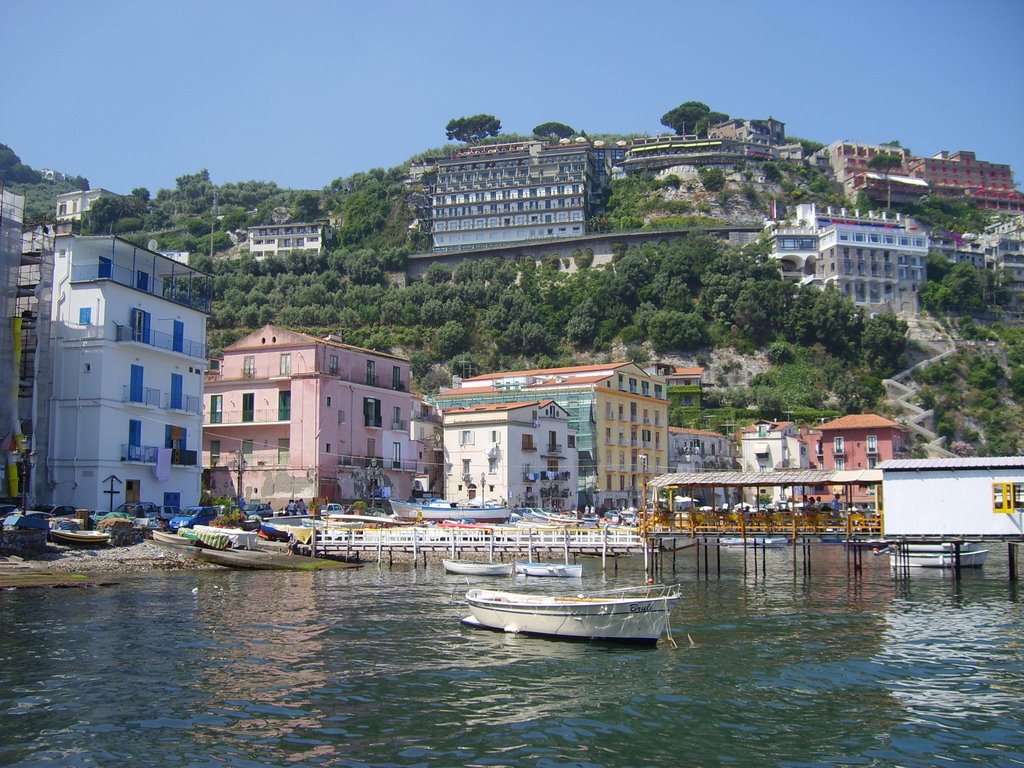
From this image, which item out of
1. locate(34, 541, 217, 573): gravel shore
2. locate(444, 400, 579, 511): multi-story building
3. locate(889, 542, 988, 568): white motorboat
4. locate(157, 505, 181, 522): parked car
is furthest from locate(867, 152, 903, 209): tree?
locate(34, 541, 217, 573): gravel shore

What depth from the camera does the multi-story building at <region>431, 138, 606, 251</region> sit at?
15350 cm

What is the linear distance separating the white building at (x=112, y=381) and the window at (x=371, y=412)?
1637cm

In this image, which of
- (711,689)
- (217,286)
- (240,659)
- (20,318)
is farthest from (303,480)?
(217,286)

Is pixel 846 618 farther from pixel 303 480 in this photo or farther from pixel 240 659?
pixel 303 480

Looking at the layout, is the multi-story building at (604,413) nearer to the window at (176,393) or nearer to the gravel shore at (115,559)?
the window at (176,393)

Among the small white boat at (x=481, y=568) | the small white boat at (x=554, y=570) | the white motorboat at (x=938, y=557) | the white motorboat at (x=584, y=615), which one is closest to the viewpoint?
the white motorboat at (x=584, y=615)

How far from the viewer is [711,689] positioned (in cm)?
1908

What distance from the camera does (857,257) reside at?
131m

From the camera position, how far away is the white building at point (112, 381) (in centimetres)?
4366

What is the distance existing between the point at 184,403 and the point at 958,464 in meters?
36.6

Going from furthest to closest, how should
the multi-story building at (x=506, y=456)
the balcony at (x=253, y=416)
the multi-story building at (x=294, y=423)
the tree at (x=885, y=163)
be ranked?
1. the tree at (x=885, y=163)
2. the multi-story building at (x=506, y=456)
3. the balcony at (x=253, y=416)
4. the multi-story building at (x=294, y=423)

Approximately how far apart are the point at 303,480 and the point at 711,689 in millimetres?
43627

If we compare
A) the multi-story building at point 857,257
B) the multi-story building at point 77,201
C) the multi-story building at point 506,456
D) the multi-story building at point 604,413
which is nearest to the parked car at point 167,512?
the multi-story building at point 506,456

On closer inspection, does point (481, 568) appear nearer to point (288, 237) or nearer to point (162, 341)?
point (162, 341)
